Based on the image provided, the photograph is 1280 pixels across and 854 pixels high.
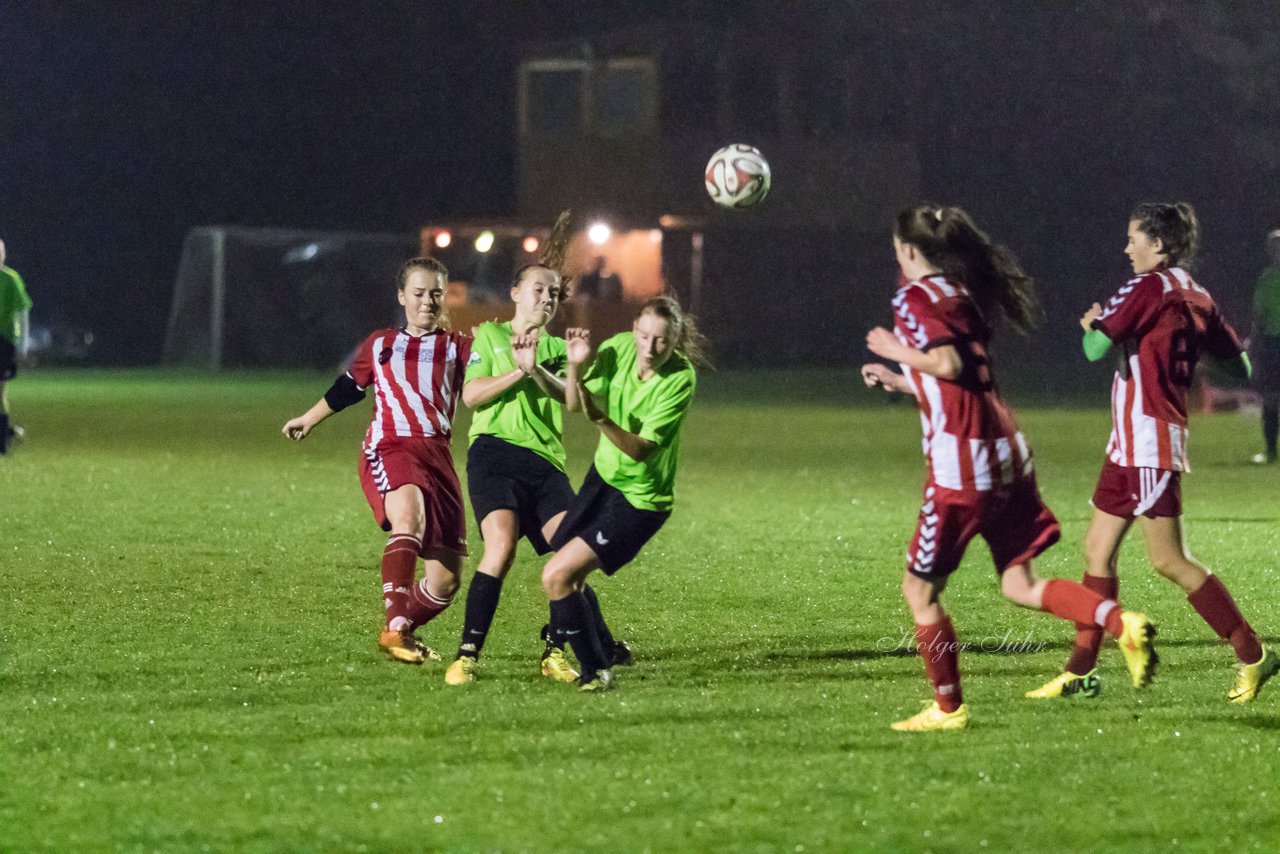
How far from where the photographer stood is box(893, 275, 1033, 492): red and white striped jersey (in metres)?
5.85

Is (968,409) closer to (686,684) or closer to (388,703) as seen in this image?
(686,684)

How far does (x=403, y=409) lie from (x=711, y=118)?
29.7 metres

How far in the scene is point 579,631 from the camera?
6703 millimetres

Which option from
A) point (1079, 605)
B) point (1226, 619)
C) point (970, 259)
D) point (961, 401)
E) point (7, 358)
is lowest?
point (7, 358)

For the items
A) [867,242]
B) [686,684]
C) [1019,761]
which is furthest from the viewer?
[867,242]

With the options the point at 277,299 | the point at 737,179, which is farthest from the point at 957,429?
the point at 277,299

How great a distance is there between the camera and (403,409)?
24.6ft

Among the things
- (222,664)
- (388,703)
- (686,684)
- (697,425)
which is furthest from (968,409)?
(697,425)

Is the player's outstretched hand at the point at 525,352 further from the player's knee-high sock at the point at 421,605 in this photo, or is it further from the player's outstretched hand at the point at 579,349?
the player's knee-high sock at the point at 421,605

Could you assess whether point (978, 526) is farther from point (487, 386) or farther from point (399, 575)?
point (399, 575)

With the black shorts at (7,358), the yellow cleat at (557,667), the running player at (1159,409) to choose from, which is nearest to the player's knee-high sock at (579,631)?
the yellow cleat at (557,667)

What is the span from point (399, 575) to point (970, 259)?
8.96ft

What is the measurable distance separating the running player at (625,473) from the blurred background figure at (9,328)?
10.9 m

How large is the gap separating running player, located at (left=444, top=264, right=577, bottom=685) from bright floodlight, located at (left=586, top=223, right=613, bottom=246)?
94.4 ft
